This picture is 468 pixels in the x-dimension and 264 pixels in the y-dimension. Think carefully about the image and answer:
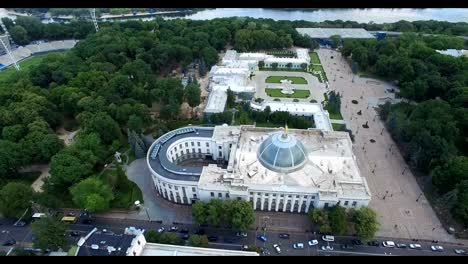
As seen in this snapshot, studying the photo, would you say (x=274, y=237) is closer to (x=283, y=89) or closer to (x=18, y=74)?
(x=283, y=89)

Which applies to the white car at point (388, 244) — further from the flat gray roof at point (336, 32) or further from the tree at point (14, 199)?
the flat gray roof at point (336, 32)

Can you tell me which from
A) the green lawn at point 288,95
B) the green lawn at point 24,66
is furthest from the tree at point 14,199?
the green lawn at point 24,66

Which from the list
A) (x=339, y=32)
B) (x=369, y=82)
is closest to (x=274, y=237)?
(x=369, y=82)

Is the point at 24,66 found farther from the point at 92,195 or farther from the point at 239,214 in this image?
the point at 239,214

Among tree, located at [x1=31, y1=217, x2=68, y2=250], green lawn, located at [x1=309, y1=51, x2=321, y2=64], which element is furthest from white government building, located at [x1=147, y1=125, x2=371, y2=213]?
green lawn, located at [x1=309, y1=51, x2=321, y2=64]

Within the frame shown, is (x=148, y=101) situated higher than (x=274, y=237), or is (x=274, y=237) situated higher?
(x=148, y=101)

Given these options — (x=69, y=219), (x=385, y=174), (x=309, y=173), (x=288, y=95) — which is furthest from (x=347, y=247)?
(x=69, y=219)
